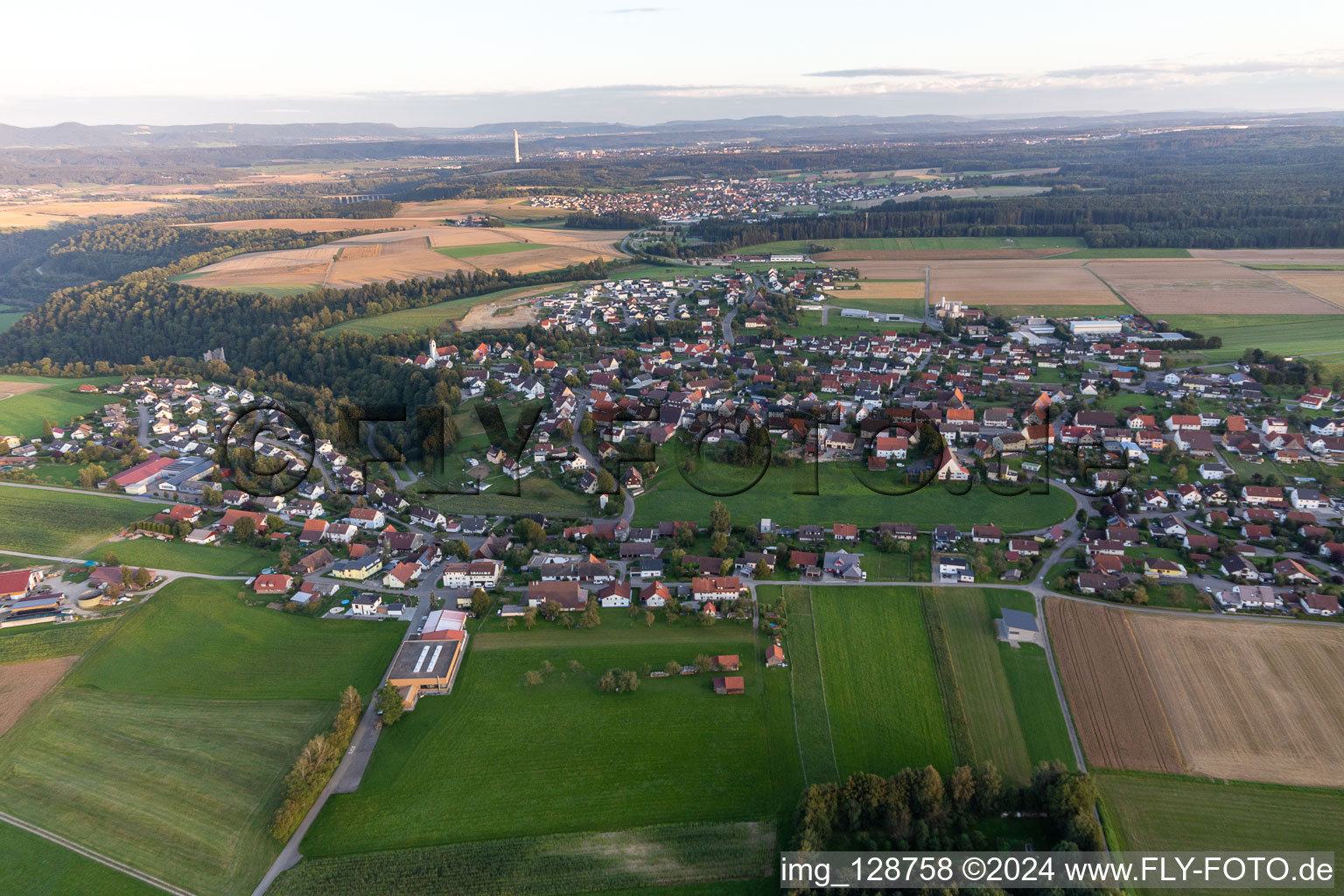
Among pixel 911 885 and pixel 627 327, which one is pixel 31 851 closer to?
pixel 911 885

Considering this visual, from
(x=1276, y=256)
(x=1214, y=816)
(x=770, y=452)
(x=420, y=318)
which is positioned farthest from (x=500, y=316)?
(x=1276, y=256)

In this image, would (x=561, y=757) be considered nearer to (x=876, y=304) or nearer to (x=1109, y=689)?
(x=1109, y=689)

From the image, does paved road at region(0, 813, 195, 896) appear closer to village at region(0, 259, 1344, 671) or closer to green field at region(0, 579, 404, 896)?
green field at region(0, 579, 404, 896)

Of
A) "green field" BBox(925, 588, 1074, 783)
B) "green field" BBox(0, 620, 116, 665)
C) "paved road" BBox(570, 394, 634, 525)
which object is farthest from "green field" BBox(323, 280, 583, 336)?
"green field" BBox(925, 588, 1074, 783)

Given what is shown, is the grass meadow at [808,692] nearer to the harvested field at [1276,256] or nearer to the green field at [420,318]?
the green field at [420,318]

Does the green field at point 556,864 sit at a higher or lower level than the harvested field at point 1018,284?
lower

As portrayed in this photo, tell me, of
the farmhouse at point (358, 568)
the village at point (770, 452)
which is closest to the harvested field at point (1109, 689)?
the village at point (770, 452)
